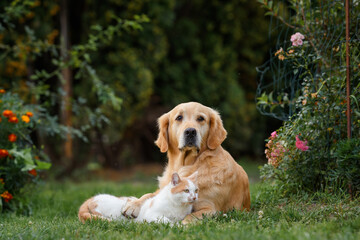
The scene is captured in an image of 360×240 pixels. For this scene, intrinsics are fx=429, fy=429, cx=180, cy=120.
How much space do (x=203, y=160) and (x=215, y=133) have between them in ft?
0.96

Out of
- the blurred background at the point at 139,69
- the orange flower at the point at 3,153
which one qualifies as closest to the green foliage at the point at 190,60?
the blurred background at the point at 139,69

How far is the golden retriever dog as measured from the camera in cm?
396

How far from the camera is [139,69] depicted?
10.0 metres

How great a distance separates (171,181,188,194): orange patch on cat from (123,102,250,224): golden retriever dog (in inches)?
11.2

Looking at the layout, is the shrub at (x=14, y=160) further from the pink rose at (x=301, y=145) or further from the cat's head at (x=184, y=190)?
the pink rose at (x=301, y=145)

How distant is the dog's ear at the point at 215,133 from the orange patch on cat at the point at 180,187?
23.3 inches

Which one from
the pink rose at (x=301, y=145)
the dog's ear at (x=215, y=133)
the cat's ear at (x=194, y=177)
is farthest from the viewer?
the pink rose at (x=301, y=145)

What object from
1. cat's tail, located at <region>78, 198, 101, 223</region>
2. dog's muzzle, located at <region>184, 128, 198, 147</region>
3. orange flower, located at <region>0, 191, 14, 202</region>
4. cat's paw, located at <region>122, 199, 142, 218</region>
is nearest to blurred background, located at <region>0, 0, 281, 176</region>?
orange flower, located at <region>0, 191, 14, 202</region>

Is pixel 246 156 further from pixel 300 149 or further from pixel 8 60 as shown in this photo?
pixel 300 149

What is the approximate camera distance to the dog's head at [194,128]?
404 cm

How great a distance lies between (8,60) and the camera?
30.6 feet

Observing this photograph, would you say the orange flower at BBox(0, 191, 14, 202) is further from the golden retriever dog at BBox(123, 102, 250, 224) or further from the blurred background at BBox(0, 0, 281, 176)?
the blurred background at BBox(0, 0, 281, 176)

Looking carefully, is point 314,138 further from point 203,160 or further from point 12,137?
point 12,137

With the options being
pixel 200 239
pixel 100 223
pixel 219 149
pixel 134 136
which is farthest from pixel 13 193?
pixel 134 136
